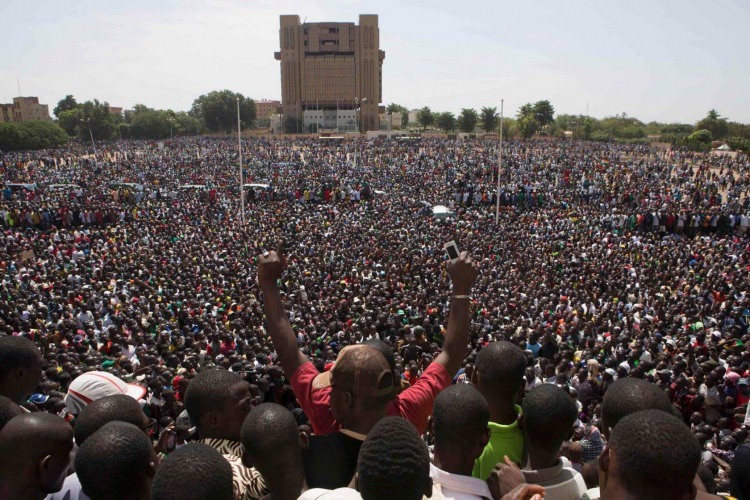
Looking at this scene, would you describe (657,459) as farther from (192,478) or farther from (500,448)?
(192,478)

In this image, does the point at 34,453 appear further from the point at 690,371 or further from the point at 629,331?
the point at 629,331

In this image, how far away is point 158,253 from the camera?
15547 millimetres

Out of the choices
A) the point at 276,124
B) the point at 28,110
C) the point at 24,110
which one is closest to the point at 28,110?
the point at 28,110

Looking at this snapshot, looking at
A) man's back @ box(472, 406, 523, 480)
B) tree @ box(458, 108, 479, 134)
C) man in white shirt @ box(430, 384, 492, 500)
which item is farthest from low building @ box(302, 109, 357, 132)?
man in white shirt @ box(430, 384, 492, 500)

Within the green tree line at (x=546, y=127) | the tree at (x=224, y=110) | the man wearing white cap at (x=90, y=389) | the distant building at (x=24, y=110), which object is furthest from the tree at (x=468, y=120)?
the man wearing white cap at (x=90, y=389)

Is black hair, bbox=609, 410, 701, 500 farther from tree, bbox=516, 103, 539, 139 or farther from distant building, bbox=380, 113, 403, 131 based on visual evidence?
distant building, bbox=380, 113, 403, 131

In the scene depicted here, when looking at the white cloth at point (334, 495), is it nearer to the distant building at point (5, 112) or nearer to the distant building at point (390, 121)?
the distant building at point (390, 121)

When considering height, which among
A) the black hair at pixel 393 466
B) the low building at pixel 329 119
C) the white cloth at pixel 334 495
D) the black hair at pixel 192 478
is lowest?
the white cloth at pixel 334 495

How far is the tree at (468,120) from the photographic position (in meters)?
68.5

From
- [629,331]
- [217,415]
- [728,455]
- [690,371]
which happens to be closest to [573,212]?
[629,331]

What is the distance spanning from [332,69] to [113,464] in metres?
82.2

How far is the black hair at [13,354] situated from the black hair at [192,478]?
2171mm

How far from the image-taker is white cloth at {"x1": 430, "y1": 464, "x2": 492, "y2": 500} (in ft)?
5.92

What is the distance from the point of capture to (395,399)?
2.41 metres
